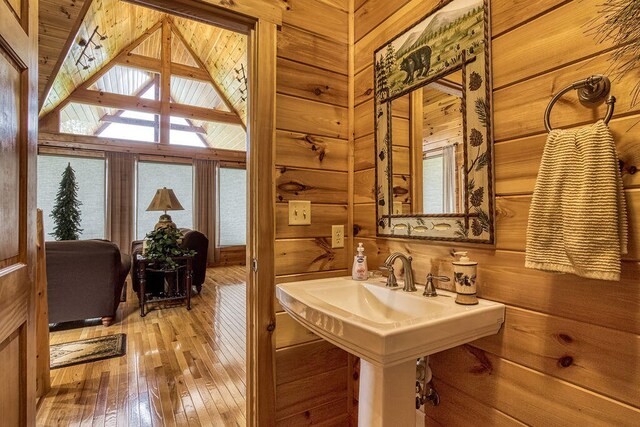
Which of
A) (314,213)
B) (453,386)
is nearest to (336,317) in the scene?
(453,386)

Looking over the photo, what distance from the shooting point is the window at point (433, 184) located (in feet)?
3.78

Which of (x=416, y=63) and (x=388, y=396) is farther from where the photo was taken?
(x=416, y=63)

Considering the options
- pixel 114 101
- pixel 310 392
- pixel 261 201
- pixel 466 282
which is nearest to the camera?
pixel 466 282

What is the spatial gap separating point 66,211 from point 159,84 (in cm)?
276

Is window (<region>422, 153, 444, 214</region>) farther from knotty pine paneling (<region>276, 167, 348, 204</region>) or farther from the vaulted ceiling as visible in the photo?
the vaulted ceiling

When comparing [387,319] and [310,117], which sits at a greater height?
[310,117]

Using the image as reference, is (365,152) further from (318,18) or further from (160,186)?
(160,186)

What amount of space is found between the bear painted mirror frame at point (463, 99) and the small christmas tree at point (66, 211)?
5.47 m

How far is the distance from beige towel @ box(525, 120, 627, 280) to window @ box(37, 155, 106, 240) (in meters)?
6.48

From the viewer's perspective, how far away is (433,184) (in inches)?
46.8

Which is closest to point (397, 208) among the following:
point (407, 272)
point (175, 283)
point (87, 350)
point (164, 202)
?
point (407, 272)

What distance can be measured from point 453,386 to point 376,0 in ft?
5.46

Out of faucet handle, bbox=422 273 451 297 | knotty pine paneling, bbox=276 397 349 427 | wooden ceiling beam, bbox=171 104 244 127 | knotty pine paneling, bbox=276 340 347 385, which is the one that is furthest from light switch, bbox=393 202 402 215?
wooden ceiling beam, bbox=171 104 244 127

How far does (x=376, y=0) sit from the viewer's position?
1447mm
